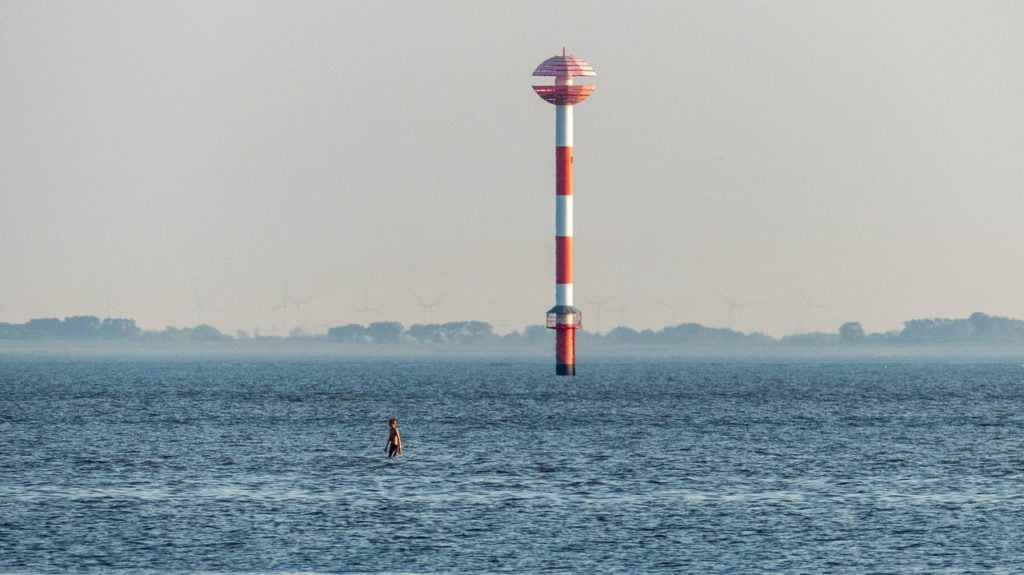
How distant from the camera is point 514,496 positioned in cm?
7588

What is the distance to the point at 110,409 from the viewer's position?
529ft

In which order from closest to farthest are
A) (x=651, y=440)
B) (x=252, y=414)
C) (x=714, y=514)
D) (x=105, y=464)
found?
(x=714, y=514)
(x=105, y=464)
(x=651, y=440)
(x=252, y=414)

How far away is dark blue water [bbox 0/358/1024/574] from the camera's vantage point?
5878 cm

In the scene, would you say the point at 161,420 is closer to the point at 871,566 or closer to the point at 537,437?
the point at 537,437

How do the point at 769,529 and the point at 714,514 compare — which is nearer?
the point at 769,529

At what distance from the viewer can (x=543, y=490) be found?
78.6 m

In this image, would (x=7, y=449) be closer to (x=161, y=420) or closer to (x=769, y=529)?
(x=161, y=420)

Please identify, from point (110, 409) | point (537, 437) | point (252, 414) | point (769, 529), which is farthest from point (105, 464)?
point (110, 409)

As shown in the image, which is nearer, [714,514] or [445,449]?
[714,514]

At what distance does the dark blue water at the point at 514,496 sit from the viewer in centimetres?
5878

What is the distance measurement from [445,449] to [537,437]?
42.3 feet

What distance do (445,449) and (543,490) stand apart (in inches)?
1009

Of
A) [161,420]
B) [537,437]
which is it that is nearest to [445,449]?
[537,437]

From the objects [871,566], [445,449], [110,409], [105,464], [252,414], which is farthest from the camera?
[110,409]
